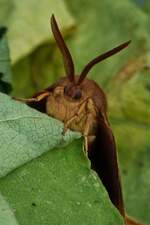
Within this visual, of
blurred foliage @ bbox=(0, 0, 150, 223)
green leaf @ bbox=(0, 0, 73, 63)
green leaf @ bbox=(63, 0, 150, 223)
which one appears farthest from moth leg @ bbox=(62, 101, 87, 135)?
green leaf @ bbox=(0, 0, 73, 63)

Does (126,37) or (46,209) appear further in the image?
(126,37)

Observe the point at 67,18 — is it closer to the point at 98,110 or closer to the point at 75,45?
the point at 75,45

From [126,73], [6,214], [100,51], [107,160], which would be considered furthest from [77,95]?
[100,51]

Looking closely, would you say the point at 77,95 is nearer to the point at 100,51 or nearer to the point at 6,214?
the point at 6,214

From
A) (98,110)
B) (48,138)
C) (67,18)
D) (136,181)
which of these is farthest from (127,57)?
(48,138)

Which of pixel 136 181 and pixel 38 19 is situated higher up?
pixel 38 19

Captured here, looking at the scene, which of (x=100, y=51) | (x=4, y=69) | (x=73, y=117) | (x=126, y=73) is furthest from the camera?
(x=100, y=51)
